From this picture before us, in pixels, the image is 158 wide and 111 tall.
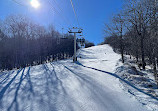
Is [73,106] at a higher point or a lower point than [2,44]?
lower

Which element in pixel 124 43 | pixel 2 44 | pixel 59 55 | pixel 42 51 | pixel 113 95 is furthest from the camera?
pixel 59 55

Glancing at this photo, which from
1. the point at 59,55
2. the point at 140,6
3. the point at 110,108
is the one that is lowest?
the point at 110,108

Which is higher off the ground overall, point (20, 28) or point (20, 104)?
point (20, 28)

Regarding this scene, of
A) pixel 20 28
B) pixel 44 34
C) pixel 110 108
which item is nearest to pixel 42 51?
pixel 44 34

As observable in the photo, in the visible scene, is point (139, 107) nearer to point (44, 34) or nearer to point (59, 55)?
point (44, 34)

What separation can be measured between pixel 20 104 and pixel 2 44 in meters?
27.6

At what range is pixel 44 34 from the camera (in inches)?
1107

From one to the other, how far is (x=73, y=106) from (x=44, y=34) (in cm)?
2906

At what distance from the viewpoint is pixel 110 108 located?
107 inches

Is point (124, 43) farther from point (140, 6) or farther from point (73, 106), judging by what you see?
point (73, 106)

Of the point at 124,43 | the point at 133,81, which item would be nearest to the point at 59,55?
the point at 124,43

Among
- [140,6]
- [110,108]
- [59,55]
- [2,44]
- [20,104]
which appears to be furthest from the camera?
[59,55]

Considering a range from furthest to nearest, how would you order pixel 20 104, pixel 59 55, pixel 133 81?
pixel 59 55 → pixel 133 81 → pixel 20 104

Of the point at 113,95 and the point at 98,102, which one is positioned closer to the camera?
the point at 98,102
